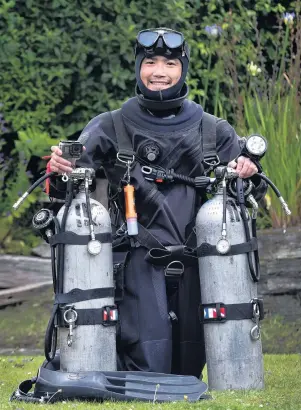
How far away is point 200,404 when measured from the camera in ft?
19.3

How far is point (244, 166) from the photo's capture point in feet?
21.2

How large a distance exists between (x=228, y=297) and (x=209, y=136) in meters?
0.90

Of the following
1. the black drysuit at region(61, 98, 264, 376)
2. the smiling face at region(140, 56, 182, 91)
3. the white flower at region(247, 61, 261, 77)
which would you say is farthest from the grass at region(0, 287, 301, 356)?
the smiling face at region(140, 56, 182, 91)

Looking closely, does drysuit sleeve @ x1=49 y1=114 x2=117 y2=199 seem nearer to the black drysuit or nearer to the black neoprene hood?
the black drysuit

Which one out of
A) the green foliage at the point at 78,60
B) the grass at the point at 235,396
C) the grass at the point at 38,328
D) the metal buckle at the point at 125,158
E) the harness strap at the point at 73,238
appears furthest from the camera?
the green foliage at the point at 78,60

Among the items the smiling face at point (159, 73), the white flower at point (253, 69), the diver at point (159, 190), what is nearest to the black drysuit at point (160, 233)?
the diver at point (159, 190)

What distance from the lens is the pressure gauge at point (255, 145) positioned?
647 centimetres

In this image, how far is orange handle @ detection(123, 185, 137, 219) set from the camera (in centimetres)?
643

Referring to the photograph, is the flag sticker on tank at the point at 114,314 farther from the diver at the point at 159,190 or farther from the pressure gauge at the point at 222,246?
the pressure gauge at the point at 222,246

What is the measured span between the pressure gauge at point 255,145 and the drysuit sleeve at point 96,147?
702 millimetres

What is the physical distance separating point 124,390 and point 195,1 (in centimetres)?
534

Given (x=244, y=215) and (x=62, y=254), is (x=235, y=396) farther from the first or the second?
(x=62, y=254)

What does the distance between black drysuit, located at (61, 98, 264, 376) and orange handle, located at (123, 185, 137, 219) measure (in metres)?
0.10

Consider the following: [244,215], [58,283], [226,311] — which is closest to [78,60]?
[244,215]
